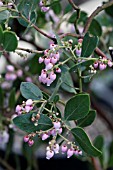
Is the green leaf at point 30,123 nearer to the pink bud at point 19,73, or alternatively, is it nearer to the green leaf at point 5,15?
the green leaf at point 5,15

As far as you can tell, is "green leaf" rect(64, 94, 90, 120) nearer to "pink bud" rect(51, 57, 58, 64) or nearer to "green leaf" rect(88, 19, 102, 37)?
"pink bud" rect(51, 57, 58, 64)

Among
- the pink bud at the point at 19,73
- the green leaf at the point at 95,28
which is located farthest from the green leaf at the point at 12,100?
the green leaf at the point at 95,28

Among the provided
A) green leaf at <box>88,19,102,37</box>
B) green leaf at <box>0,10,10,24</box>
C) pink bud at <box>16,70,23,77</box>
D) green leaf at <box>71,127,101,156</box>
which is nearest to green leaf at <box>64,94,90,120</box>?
green leaf at <box>71,127,101,156</box>

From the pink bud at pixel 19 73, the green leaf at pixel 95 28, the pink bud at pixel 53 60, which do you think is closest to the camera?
the pink bud at pixel 53 60

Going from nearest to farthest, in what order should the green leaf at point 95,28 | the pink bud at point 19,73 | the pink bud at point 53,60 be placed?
1. the pink bud at point 53,60
2. the green leaf at point 95,28
3. the pink bud at point 19,73

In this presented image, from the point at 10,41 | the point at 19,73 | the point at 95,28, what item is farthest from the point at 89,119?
the point at 19,73

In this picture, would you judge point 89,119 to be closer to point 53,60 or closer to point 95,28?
point 53,60
